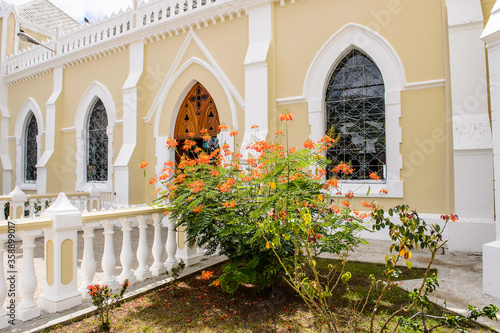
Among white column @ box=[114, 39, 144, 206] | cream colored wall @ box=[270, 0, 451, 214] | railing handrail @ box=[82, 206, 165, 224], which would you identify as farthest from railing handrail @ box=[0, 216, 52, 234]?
white column @ box=[114, 39, 144, 206]

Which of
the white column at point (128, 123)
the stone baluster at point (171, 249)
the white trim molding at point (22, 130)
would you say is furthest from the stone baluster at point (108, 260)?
the white trim molding at point (22, 130)

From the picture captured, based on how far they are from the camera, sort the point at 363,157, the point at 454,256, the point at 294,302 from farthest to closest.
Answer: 1. the point at 363,157
2. the point at 454,256
3. the point at 294,302

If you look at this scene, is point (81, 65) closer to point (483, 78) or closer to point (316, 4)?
point (316, 4)

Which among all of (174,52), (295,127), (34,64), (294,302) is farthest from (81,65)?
(294,302)

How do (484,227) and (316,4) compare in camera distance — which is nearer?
(484,227)

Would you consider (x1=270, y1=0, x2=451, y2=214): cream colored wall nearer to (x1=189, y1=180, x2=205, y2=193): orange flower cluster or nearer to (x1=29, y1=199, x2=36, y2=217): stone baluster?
(x1=189, y1=180, x2=205, y2=193): orange flower cluster

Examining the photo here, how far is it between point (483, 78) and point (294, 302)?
5.45 metres

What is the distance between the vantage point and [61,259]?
10.8 feet

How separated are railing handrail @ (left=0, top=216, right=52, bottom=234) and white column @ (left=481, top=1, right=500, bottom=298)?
16.4 ft

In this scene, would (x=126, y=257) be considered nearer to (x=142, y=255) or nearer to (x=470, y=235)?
(x=142, y=255)

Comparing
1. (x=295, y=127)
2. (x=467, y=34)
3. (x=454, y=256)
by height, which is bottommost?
(x=454, y=256)

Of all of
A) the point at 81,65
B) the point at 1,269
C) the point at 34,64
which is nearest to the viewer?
the point at 1,269

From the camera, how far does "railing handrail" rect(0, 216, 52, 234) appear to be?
114 inches

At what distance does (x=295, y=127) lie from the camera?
25.9 ft
